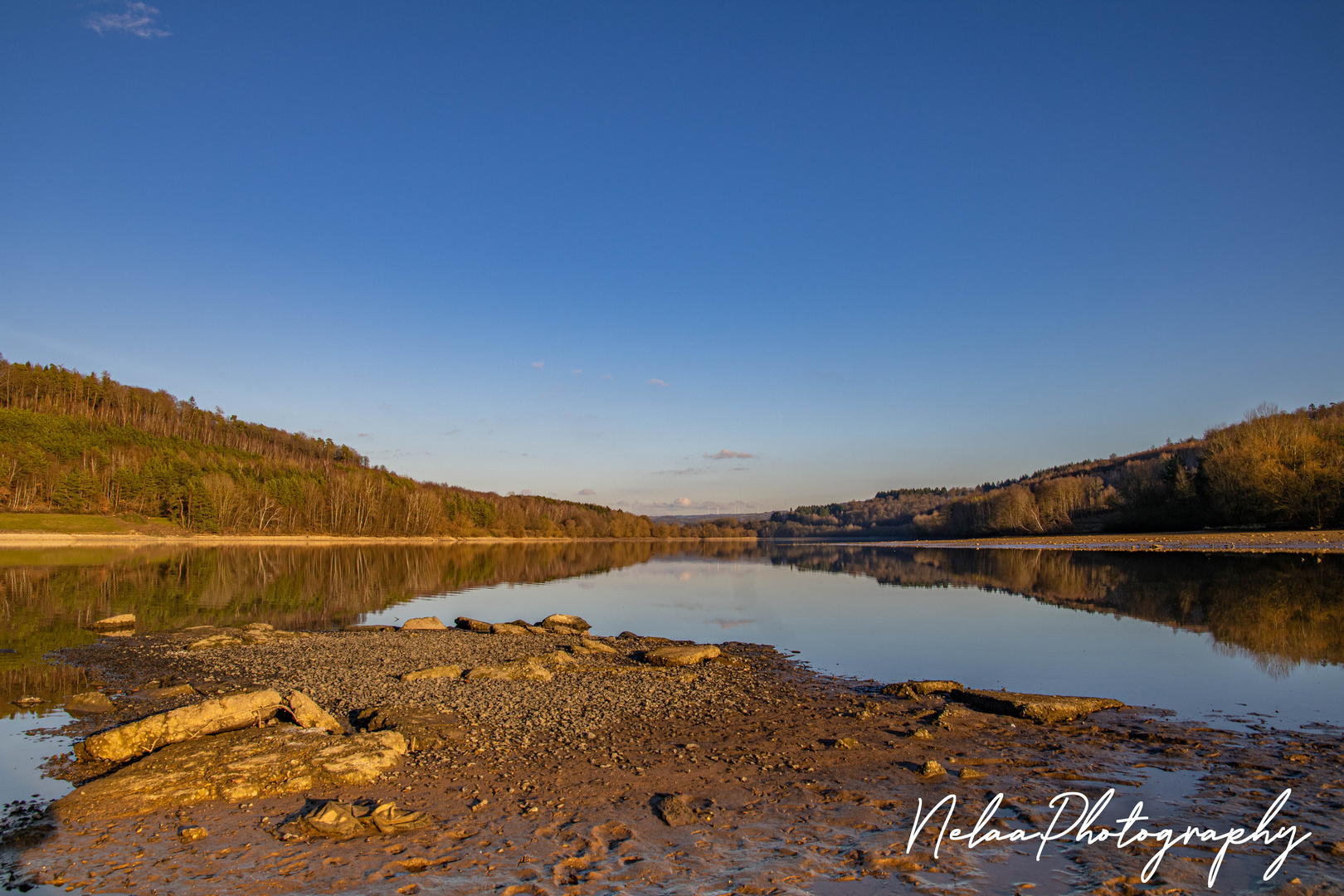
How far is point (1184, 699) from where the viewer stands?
12.8m

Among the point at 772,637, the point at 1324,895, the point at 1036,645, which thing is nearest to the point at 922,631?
the point at 1036,645

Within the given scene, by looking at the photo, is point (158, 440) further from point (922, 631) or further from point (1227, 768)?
point (1227, 768)

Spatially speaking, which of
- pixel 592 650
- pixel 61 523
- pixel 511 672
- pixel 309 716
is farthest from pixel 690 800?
pixel 61 523

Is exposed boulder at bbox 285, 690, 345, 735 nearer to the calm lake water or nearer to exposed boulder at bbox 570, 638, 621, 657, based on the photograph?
the calm lake water

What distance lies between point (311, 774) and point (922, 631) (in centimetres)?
1979

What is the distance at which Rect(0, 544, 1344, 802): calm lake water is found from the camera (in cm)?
1373

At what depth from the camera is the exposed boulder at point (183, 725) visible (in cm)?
857

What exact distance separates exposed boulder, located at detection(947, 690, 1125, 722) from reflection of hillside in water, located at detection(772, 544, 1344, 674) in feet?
22.2

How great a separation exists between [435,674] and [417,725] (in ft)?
14.2

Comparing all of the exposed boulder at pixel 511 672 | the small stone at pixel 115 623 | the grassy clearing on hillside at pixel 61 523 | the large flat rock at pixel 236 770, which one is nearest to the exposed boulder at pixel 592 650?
the exposed boulder at pixel 511 672

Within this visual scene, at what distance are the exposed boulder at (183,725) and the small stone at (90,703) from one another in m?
3.52

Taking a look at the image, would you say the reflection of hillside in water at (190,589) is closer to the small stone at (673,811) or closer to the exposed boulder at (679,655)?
the exposed boulder at (679,655)

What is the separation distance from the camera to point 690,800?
781 centimetres

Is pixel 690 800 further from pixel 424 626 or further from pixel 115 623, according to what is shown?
pixel 115 623
